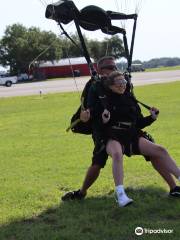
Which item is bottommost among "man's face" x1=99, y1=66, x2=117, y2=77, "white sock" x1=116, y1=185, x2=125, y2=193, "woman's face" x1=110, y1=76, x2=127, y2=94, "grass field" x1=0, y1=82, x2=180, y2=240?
"grass field" x1=0, y1=82, x2=180, y2=240

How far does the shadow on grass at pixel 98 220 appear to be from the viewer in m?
5.11

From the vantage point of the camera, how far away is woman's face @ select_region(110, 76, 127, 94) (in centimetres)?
605

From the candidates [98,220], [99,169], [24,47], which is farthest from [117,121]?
[24,47]

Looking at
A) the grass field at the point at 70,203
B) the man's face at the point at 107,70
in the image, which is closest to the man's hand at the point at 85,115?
the man's face at the point at 107,70

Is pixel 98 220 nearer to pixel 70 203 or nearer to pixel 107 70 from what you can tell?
pixel 70 203

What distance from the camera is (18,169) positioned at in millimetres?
8617

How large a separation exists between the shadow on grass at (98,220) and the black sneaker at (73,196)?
10 centimetres

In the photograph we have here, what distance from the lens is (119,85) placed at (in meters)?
6.06

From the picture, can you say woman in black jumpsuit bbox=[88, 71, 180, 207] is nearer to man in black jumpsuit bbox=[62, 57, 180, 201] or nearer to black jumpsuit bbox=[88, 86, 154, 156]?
black jumpsuit bbox=[88, 86, 154, 156]

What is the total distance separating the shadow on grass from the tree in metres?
77.9

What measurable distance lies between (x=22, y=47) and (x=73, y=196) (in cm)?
8295

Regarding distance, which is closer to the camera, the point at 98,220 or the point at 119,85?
the point at 98,220

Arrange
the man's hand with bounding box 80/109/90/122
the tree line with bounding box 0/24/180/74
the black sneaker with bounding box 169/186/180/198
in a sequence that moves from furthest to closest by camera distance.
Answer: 1. the tree line with bounding box 0/24/180/74
2. the black sneaker with bounding box 169/186/180/198
3. the man's hand with bounding box 80/109/90/122

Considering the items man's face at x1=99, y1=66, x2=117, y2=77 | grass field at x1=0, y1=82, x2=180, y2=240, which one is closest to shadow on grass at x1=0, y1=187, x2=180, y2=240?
grass field at x1=0, y1=82, x2=180, y2=240
